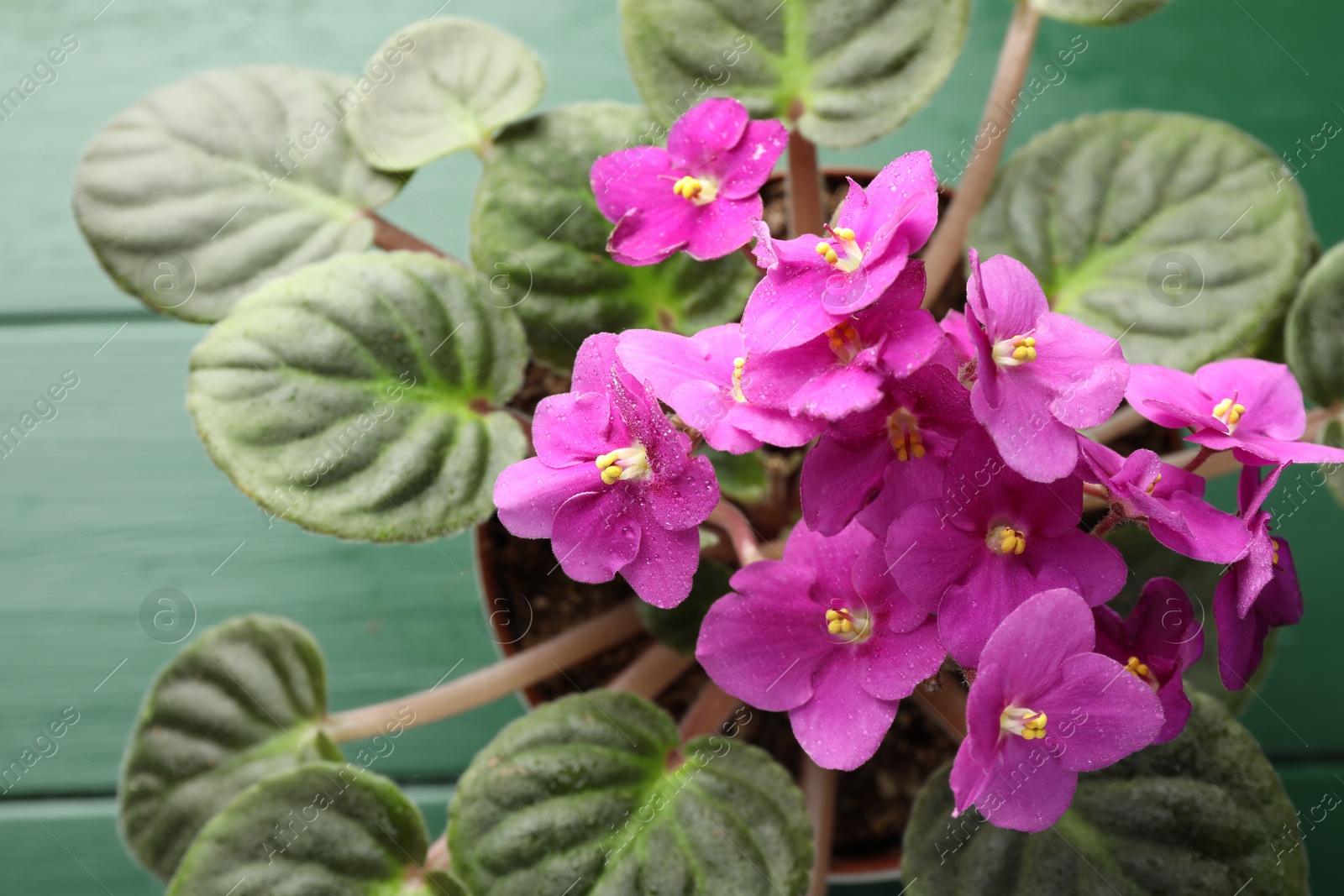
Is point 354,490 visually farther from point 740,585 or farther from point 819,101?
point 819,101

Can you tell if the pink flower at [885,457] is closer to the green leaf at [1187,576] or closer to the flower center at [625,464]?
the flower center at [625,464]

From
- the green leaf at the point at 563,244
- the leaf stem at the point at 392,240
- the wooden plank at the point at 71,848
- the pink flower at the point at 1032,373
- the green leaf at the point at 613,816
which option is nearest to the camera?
the pink flower at the point at 1032,373

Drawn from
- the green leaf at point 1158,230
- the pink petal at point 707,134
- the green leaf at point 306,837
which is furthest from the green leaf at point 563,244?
the green leaf at point 306,837

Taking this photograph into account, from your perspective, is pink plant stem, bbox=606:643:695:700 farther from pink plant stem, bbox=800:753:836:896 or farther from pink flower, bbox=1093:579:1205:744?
pink flower, bbox=1093:579:1205:744

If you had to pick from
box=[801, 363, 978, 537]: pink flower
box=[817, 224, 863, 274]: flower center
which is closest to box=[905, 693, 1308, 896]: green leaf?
box=[801, 363, 978, 537]: pink flower

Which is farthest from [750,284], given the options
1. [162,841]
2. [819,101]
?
[162,841]

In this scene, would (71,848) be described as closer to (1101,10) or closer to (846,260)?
(846,260)
